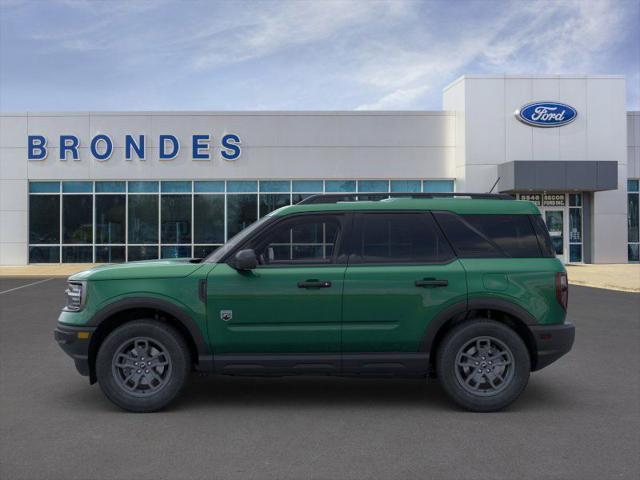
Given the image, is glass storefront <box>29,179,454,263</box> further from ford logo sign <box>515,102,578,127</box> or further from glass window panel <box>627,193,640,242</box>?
glass window panel <box>627,193,640,242</box>

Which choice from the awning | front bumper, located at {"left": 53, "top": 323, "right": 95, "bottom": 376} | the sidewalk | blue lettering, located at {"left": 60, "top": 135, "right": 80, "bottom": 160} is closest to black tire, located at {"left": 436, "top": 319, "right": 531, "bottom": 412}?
front bumper, located at {"left": 53, "top": 323, "right": 95, "bottom": 376}

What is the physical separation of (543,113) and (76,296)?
2422cm

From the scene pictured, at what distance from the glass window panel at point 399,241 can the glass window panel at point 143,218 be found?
2279cm

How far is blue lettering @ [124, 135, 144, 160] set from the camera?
27.0 metres

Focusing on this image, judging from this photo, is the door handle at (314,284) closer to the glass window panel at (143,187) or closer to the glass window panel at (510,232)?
the glass window panel at (510,232)

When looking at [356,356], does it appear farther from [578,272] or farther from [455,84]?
[455,84]

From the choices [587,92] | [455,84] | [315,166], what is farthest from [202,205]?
[587,92]

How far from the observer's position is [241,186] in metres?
27.4

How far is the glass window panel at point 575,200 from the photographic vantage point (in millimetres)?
27516

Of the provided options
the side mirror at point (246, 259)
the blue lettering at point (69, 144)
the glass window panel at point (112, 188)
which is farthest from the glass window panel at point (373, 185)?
the side mirror at point (246, 259)

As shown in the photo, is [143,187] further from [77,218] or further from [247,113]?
[247,113]

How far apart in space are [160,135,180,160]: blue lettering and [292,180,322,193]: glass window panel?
502cm

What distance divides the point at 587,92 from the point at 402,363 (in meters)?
24.8

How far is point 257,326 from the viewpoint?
554 cm
